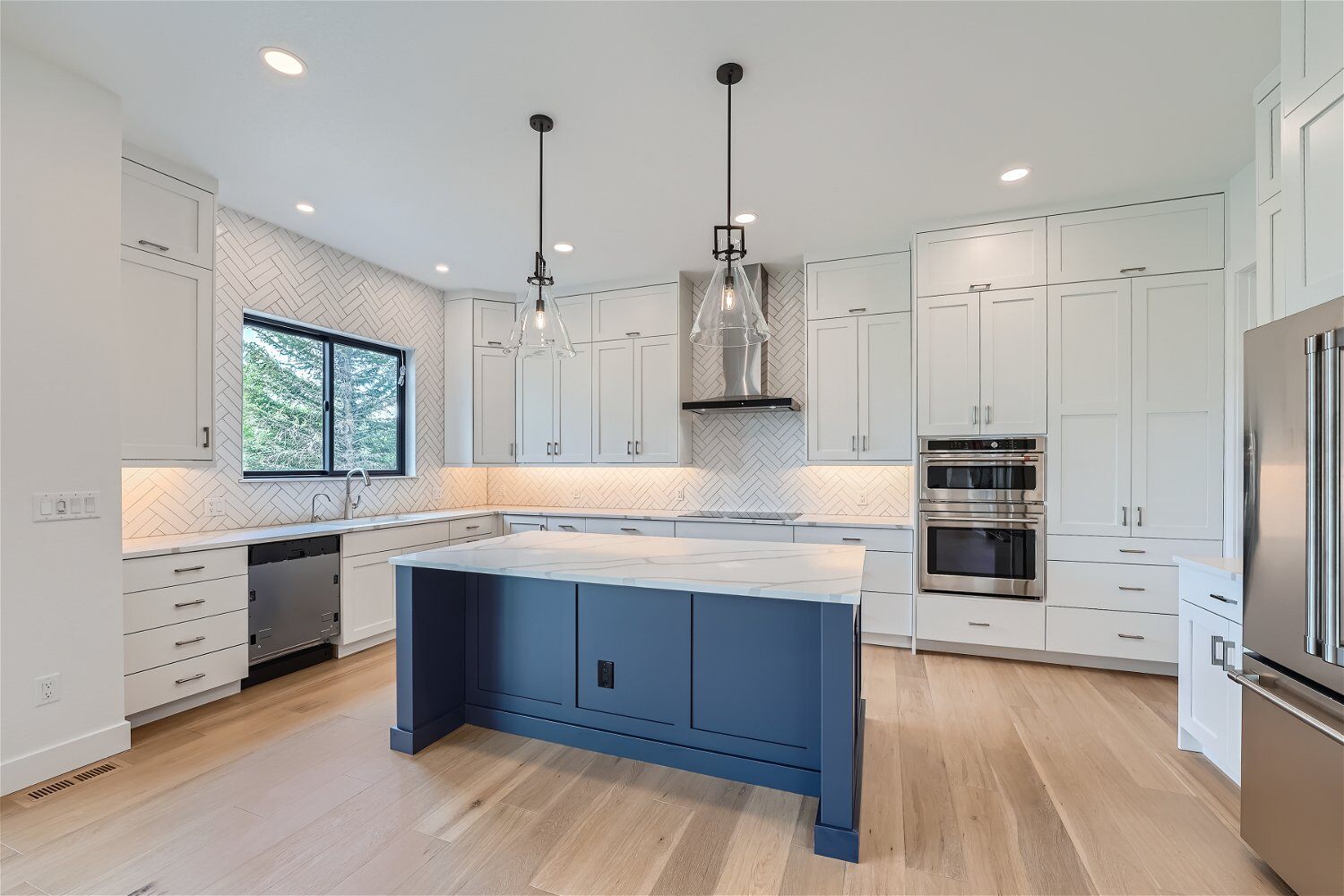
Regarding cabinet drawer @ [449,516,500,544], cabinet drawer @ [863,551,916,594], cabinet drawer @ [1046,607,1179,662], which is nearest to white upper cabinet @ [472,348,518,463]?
cabinet drawer @ [449,516,500,544]

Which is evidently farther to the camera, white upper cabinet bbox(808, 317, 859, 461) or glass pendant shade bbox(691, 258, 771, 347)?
white upper cabinet bbox(808, 317, 859, 461)

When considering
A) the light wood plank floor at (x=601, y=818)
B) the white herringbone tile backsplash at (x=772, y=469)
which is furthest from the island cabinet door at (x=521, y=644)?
the white herringbone tile backsplash at (x=772, y=469)

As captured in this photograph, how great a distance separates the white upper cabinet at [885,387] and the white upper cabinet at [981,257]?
0.36 m

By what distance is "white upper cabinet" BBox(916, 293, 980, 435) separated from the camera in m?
3.67

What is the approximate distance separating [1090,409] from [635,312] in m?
3.31

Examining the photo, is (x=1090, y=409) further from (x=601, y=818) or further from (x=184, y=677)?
(x=184, y=677)

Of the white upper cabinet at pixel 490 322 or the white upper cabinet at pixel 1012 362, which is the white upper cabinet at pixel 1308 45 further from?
the white upper cabinet at pixel 490 322

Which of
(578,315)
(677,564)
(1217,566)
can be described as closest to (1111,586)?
(1217,566)

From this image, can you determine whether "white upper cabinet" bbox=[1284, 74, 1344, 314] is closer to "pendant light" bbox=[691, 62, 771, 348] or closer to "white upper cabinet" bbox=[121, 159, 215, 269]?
"pendant light" bbox=[691, 62, 771, 348]

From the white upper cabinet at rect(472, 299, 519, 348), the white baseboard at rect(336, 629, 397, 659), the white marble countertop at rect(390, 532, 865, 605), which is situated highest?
the white upper cabinet at rect(472, 299, 519, 348)

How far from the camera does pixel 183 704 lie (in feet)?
9.57

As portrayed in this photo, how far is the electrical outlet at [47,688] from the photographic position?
2213 mm

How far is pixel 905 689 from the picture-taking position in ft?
10.6

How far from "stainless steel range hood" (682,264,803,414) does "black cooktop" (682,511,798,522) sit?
837mm
